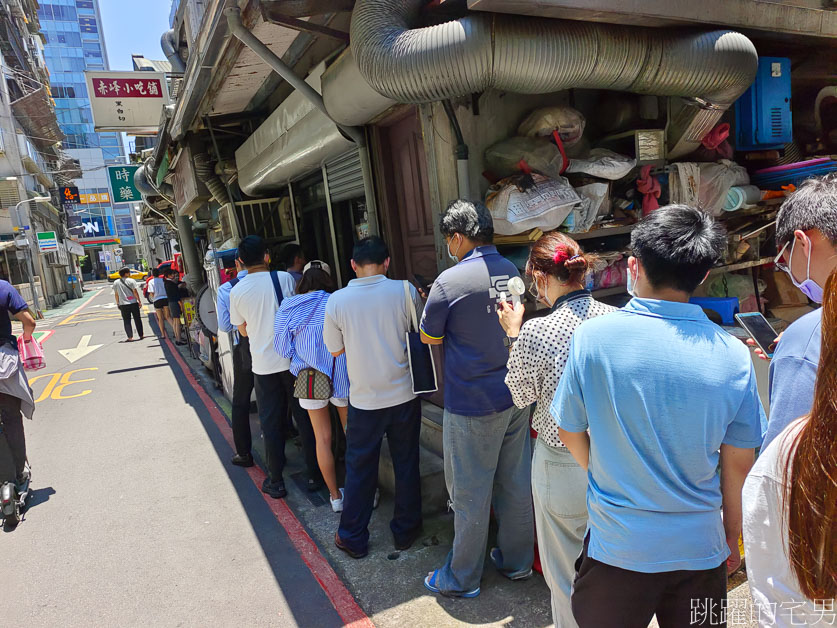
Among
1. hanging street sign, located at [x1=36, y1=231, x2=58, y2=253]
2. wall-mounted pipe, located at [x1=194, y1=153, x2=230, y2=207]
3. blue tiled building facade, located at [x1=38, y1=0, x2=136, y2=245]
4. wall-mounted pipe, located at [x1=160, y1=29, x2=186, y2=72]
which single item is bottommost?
wall-mounted pipe, located at [x1=194, y1=153, x2=230, y2=207]

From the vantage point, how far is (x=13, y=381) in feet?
14.3

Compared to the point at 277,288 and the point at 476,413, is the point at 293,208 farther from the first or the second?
the point at 476,413

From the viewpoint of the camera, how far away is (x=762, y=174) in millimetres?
4227

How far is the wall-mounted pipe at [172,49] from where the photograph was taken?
1224cm

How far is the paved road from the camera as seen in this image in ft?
10.0

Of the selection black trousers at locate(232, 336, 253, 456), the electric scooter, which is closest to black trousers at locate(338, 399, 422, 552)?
black trousers at locate(232, 336, 253, 456)

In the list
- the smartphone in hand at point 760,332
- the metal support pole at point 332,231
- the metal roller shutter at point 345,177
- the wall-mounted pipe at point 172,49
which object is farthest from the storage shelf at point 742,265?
the wall-mounted pipe at point 172,49

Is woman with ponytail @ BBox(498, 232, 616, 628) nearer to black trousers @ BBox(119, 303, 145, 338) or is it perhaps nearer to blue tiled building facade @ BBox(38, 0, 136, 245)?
black trousers @ BBox(119, 303, 145, 338)

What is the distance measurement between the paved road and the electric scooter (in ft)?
0.34

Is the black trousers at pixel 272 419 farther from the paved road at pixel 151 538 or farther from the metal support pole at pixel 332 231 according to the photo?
the metal support pole at pixel 332 231

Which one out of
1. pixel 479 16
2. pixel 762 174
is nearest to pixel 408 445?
pixel 479 16

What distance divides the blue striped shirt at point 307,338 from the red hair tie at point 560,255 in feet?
6.65

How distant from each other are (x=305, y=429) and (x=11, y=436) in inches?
104

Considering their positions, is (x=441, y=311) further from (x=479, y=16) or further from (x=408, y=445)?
(x=479, y=16)
